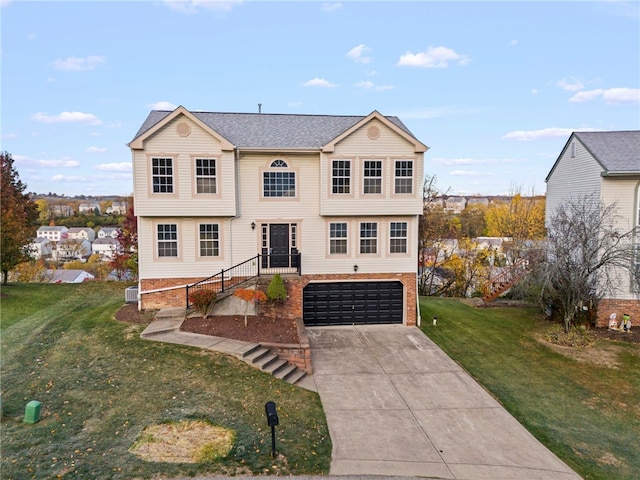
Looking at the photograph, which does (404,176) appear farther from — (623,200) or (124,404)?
(124,404)

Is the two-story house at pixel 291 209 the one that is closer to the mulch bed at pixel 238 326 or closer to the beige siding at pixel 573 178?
the mulch bed at pixel 238 326

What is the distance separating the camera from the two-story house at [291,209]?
1652 cm

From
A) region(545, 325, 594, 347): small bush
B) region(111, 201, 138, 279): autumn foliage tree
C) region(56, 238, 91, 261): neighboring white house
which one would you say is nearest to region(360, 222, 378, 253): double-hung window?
region(545, 325, 594, 347): small bush

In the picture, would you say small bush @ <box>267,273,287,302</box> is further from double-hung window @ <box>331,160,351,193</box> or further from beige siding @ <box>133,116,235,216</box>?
double-hung window @ <box>331,160,351,193</box>

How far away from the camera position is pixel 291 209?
17.9m

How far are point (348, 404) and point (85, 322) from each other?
11.4m

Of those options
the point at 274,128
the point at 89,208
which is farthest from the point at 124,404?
the point at 89,208

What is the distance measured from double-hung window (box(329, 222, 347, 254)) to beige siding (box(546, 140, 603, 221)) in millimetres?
11490

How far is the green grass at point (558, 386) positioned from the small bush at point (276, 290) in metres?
6.54

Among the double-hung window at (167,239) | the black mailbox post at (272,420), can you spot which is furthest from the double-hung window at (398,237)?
the black mailbox post at (272,420)

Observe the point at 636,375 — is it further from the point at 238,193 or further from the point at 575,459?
the point at 238,193

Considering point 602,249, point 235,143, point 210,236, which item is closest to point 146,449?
point 210,236

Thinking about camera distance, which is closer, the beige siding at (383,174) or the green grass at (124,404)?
the green grass at (124,404)

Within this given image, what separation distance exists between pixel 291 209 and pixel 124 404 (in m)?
10.3
